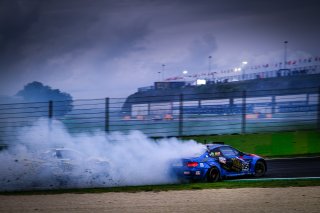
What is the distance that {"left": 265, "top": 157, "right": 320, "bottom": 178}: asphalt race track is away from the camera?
16094mm

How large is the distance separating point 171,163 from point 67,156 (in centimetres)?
330

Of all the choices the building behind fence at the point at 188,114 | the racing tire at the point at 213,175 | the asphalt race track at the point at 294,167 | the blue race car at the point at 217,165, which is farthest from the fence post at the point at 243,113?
the racing tire at the point at 213,175

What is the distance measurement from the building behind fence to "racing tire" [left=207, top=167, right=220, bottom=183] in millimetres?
7252

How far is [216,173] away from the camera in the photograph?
47.6 ft

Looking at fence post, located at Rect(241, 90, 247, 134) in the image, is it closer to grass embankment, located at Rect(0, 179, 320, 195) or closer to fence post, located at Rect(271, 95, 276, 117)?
fence post, located at Rect(271, 95, 276, 117)

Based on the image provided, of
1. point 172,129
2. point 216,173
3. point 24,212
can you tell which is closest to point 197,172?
point 216,173

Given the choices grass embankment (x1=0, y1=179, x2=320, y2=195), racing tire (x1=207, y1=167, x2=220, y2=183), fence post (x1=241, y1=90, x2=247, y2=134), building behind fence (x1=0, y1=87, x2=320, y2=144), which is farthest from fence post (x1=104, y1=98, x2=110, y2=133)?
grass embankment (x1=0, y1=179, x2=320, y2=195)

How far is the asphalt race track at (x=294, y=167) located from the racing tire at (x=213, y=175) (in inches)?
85.1

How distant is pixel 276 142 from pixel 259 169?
669 cm

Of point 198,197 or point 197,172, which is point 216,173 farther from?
point 198,197

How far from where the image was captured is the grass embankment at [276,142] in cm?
2198

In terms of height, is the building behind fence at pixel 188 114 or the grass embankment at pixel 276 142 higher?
the building behind fence at pixel 188 114

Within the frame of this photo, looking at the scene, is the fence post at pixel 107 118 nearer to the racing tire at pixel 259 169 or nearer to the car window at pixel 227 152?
the car window at pixel 227 152

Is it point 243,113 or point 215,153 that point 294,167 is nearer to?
point 215,153
